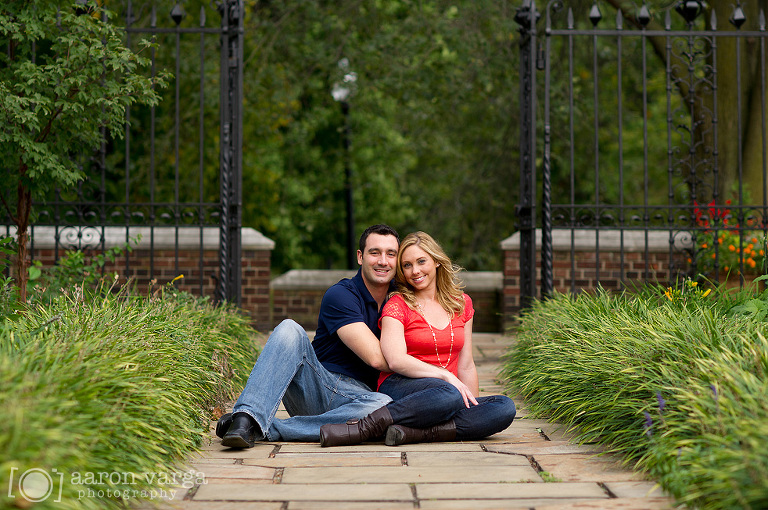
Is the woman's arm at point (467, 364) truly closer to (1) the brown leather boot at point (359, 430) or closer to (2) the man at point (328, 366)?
(2) the man at point (328, 366)

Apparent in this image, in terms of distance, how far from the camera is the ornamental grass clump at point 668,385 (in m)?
2.63

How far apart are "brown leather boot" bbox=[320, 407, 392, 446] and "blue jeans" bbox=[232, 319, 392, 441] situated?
0.34 ft

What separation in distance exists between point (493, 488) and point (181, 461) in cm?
130

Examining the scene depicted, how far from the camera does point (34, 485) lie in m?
2.24

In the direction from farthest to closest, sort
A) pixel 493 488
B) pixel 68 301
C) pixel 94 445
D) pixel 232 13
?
pixel 232 13, pixel 68 301, pixel 493 488, pixel 94 445

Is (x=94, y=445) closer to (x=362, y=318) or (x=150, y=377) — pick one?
(x=150, y=377)

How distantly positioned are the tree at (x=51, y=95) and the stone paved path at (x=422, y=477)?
2.77 m

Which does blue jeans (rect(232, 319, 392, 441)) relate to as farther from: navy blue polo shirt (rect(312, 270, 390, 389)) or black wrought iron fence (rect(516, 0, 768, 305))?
black wrought iron fence (rect(516, 0, 768, 305))

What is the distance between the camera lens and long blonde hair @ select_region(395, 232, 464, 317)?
402cm

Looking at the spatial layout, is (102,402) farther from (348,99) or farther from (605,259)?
(348,99)

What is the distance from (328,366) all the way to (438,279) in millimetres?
724

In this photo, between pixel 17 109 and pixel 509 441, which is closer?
pixel 509 441

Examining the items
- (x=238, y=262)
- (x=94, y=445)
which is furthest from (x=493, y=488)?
(x=238, y=262)

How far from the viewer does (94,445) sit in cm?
271
